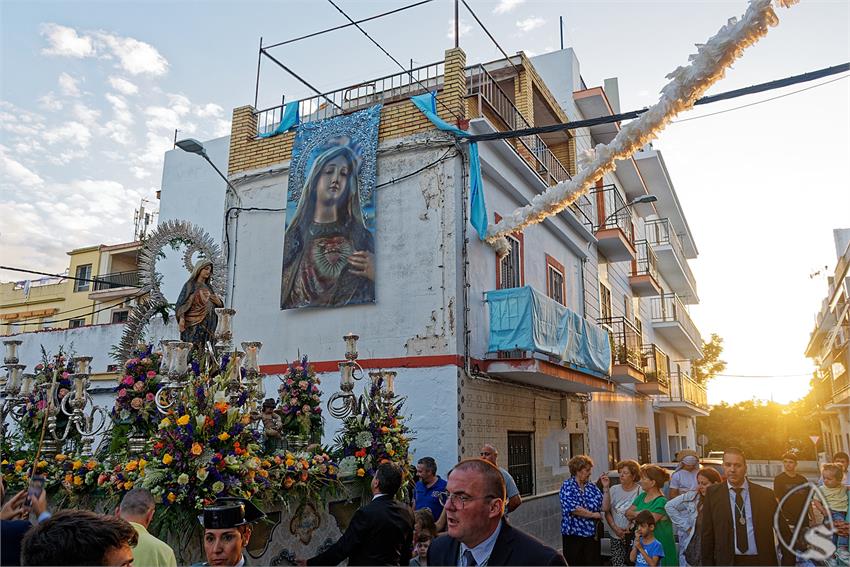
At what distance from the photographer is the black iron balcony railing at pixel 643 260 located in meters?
23.4

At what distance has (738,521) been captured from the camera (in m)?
5.59

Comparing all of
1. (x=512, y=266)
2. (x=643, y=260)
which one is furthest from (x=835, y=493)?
(x=643, y=260)

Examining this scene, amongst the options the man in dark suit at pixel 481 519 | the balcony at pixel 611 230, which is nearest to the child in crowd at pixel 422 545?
the man in dark suit at pixel 481 519

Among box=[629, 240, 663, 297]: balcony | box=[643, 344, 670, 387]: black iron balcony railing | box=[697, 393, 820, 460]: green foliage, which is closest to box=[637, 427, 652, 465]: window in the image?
box=[643, 344, 670, 387]: black iron balcony railing

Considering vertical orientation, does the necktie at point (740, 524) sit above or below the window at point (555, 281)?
below

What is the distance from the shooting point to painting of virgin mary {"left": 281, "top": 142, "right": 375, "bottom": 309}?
11758 millimetres

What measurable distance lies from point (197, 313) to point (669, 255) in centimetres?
2262

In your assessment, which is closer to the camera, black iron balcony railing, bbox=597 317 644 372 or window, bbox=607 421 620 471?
black iron balcony railing, bbox=597 317 644 372

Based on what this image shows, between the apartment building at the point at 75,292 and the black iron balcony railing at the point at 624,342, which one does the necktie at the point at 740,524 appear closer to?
the black iron balcony railing at the point at 624,342

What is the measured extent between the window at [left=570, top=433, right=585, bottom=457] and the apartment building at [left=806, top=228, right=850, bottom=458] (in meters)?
14.2

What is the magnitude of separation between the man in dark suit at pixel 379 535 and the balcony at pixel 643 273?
1922 centimetres

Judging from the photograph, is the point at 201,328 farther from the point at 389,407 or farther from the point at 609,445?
the point at 609,445

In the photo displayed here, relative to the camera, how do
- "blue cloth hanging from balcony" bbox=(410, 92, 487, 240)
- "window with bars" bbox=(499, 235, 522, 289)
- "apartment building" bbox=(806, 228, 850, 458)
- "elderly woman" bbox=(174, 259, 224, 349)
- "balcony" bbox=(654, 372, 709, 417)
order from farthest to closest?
"apartment building" bbox=(806, 228, 850, 458)
"balcony" bbox=(654, 372, 709, 417)
"window with bars" bbox=(499, 235, 522, 289)
"blue cloth hanging from balcony" bbox=(410, 92, 487, 240)
"elderly woman" bbox=(174, 259, 224, 349)

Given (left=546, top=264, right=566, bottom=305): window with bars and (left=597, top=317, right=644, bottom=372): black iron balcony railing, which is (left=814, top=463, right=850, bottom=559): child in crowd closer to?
(left=546, top=264, right=566, bottom=305): window with bars
